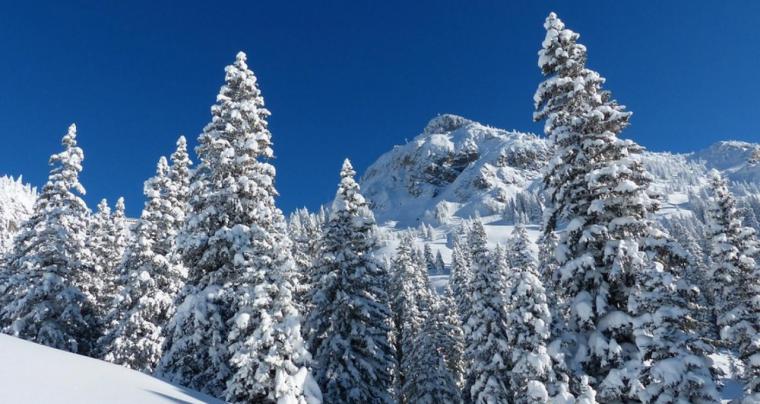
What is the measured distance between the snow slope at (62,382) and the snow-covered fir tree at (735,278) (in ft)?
72.2

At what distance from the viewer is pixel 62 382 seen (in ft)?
28.2

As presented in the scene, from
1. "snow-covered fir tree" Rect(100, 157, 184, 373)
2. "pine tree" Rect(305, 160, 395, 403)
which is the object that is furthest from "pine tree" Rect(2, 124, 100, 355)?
"pine tree" Rect(305, 160, 395, 403)

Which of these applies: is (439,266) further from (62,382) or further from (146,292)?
(62,382)

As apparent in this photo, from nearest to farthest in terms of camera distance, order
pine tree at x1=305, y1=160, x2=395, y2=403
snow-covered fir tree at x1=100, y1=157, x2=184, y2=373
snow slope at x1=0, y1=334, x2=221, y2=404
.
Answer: snow slope at x1=0, y1=334, x2=221, y2=404 < pine tree at x1=305, y1=160, x2=395, y2=403 < snow-covered fir tree at x1=100, y1=157, x2=184, y2=373

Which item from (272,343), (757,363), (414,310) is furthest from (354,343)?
(414,310)

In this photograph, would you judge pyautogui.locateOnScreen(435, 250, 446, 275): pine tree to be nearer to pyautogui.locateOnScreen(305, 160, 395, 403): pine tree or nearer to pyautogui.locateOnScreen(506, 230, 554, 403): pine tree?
pyautogui.locateOnScreen(305, 160, 395, 403): pine tree

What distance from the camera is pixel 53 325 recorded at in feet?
89.6

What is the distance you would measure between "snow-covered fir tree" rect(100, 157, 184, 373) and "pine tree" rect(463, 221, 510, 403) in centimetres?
1821

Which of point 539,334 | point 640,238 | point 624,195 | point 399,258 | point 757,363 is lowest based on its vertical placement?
point 757,363

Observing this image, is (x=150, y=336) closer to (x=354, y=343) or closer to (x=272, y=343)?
(x=354, y=343)

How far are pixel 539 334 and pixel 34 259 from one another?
87.6ft

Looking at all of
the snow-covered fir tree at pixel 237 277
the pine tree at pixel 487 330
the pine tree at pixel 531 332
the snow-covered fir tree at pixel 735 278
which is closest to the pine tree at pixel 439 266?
the pine tree at pixel 487 330

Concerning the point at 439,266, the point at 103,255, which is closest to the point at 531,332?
the point at 103,255

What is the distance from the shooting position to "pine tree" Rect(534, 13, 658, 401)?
15680 mm
